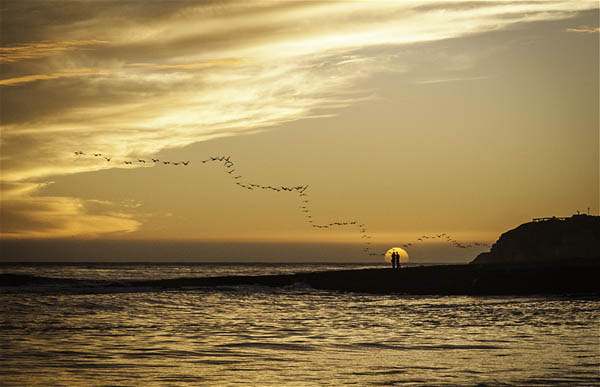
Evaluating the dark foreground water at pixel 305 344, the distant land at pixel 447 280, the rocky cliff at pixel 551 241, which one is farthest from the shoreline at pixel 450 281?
the rocky cliff at pixel 551 241

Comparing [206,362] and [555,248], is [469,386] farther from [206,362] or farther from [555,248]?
[555,248]

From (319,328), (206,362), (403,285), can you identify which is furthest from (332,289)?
(206,362)

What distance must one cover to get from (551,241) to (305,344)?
13292cm

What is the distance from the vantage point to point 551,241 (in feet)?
486

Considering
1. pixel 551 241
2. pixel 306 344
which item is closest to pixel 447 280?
pixel 306 344

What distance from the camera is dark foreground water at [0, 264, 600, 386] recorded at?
1942 centimetres

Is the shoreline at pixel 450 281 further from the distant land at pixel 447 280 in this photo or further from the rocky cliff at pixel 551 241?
the rocky cliff at pixel 551 241

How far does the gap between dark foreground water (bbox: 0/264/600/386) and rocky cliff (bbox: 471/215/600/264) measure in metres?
86.3

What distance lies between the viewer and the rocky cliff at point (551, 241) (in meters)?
133

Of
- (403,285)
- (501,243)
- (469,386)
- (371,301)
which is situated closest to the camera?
(469,386)

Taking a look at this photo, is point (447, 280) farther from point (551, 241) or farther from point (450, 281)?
point (551, 241)

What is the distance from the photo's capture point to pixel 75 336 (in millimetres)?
29531

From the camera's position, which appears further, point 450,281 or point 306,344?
point 450,281

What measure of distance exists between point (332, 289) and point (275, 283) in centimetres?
958
